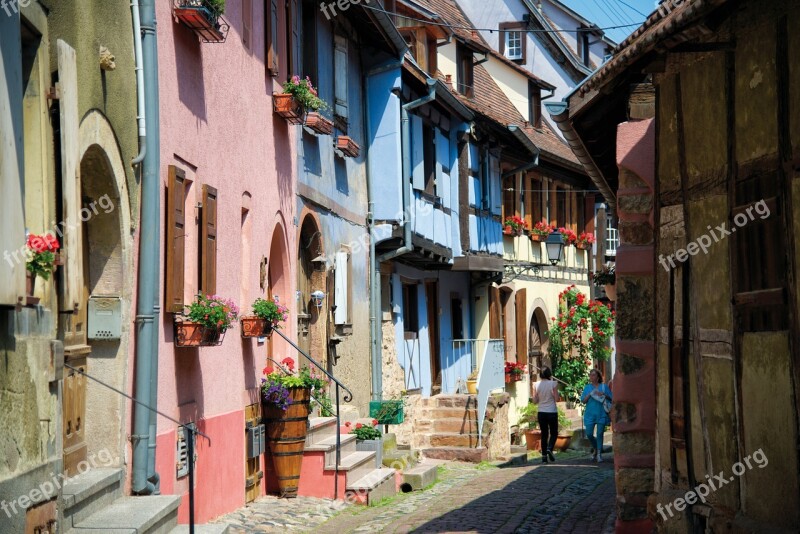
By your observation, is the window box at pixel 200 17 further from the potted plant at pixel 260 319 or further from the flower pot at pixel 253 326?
the flower pot at pixel 253 326

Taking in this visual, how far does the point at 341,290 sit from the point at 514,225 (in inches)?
440

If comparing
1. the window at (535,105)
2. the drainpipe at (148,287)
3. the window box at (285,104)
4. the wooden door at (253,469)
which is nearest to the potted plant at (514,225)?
the window at (535,105)

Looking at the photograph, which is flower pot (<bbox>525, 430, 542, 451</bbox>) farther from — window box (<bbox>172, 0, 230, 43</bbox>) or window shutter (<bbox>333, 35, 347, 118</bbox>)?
window box (<bbox>172, 0, 230, 43</bbox>)

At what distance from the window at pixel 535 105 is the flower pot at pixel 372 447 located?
55.1 ft

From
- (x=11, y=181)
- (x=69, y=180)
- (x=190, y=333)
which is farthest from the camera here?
(x=190, y=333)

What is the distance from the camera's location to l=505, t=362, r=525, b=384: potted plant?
85.5 ft

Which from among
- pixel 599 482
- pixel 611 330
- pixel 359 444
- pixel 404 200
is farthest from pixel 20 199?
pixel 611 330

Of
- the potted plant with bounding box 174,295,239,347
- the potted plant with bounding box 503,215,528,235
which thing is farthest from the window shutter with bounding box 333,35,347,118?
the potted plant with bounding box 503,215,528,235

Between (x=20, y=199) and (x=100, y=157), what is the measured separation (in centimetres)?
215

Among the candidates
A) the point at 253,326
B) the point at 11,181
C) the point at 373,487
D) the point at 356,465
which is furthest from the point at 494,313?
the point at 11,181

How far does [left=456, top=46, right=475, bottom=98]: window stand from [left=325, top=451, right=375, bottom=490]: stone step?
1221cm

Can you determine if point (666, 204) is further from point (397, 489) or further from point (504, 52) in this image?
point (504, 52)

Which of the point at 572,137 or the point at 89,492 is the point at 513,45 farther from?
the point at 89,492

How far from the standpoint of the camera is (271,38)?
44.1 feet
